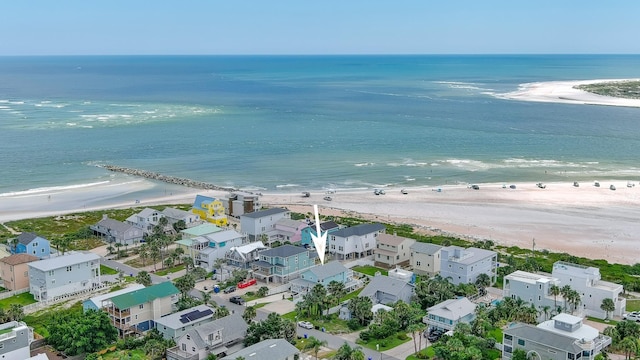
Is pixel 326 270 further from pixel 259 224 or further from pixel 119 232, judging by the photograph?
pixel 119 232

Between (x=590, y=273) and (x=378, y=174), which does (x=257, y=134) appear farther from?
(x=590, y=273)

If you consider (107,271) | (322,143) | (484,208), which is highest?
(322,143)

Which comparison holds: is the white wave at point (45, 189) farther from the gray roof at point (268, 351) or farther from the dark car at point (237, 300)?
the gray roof at point (268, 351)

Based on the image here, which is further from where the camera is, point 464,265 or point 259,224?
point 259,224

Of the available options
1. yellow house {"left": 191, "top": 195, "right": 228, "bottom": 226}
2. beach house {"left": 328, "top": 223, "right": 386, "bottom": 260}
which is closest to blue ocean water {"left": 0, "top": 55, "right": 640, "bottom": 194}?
yellow house {"left": 191, "top": 195, "right": 228, "bottom": 226}

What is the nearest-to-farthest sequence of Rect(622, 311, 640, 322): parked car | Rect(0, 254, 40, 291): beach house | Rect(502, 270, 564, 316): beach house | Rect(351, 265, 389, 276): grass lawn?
Rect(622, 311, 640, 322): parked car → Rect(502, 270, 564, 316): beach house → Rect(0, 254, 40, 291): beach house → Rect(351, 265, 389, 276): grass lawn

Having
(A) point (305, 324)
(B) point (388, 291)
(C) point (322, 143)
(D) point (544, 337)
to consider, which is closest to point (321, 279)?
(B) point (388, 291)

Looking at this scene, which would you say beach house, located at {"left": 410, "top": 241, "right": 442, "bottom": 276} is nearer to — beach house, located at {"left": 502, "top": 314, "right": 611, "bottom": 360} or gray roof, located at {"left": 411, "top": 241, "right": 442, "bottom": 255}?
gray roof, located at {"left": 411, "top": 241, "right": 442, "bottom": 255}
